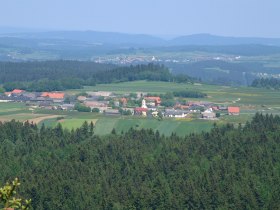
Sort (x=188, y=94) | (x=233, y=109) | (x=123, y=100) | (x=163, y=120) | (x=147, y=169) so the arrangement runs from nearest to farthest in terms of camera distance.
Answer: (x=147, y=169)
(x=163, y=120)
(x=233, y=109)
(x=123, y=100)
(x=188, y=94)

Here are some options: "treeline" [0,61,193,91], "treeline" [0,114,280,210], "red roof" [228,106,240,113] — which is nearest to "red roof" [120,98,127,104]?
"red roof" [228,106,240,113]

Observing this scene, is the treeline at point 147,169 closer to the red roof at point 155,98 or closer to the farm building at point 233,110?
the farm building at point 233,110

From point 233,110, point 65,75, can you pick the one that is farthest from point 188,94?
point 65,75

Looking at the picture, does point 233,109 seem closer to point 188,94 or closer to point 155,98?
point 155,98

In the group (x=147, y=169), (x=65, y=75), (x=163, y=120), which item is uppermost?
(x=147, y=169)

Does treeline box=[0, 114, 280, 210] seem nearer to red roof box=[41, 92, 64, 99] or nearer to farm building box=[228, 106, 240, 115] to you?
farm building box=[228, 106, 240, 115]

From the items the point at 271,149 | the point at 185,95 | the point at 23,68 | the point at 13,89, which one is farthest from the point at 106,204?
the point at 23,68
